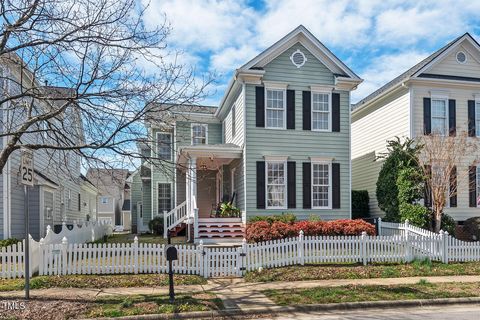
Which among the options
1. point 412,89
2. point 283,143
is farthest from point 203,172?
point 412,89

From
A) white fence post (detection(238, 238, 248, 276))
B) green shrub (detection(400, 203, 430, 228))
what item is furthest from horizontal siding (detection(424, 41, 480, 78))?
white fence post (detection(238, 238, 248, 276))

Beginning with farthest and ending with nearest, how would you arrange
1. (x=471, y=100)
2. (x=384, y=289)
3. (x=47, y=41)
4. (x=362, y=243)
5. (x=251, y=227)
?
(x=471, y=100) < (x=251, y=227) < (x=362, y=243) < (x=384, y=289) < (x=47, y=41)

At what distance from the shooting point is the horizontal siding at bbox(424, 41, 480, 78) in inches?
760

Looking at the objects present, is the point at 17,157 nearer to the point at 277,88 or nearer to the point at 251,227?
the point at 251,227

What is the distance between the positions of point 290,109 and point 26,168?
38.0ft

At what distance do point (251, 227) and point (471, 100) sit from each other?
13.3 metres

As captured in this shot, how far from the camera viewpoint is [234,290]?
9.33m

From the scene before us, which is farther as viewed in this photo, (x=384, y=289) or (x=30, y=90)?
(x=384, y=289)

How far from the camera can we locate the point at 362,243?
12.1m

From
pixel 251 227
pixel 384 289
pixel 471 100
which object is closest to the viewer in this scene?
pixel 384 289

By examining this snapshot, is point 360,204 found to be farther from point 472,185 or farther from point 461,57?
point 461,57

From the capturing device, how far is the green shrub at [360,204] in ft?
69.3

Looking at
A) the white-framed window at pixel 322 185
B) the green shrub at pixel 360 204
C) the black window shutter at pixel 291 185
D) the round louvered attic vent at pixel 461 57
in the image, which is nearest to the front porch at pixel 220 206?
the black window shutter at pixel 291 185

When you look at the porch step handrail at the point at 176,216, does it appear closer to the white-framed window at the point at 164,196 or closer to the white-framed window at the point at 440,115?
the white-framed window at the point at 164,196
